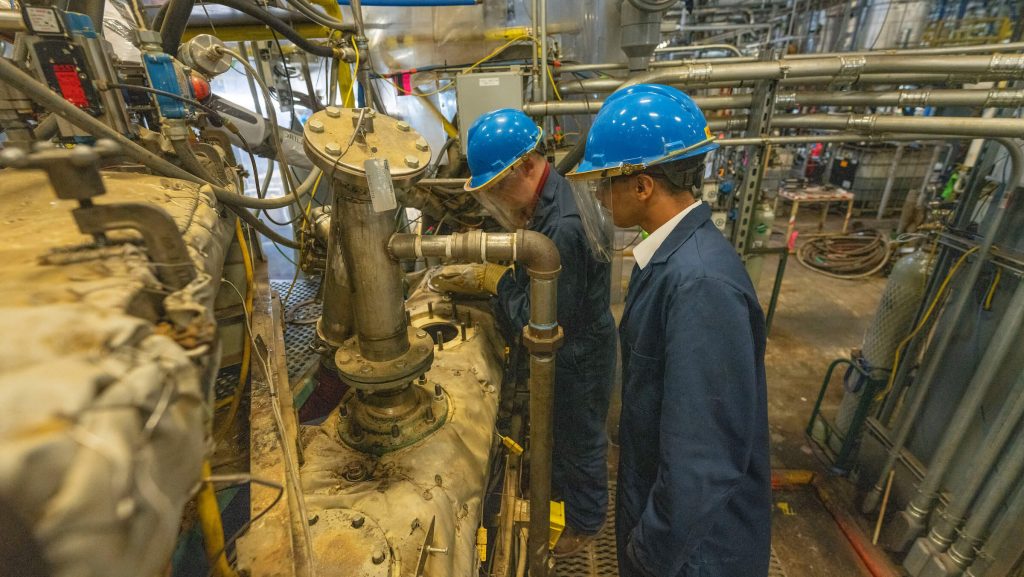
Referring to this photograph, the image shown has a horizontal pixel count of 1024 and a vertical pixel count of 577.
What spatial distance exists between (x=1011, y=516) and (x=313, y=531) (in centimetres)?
237

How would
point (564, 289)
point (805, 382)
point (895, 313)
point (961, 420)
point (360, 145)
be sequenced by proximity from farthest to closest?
point (805, 382)
point (895, 313)
point (961, 420)
point (564, 289)
point (360, 145)

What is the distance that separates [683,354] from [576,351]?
33.4 inches

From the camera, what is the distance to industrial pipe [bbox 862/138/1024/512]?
64.3 inches

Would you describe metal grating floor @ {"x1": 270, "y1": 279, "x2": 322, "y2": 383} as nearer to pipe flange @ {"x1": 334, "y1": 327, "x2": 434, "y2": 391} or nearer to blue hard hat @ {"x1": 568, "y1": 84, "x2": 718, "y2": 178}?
pipe flange @ {"x1": 334, "y1": 327, "x2": 434, "y2": 391}

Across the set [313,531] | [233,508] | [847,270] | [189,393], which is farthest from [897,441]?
[847,270]

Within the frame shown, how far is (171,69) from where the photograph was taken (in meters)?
1.07

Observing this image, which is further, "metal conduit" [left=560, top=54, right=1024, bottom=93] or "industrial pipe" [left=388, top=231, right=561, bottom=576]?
"metal conduit" [left=560, top=54, right=1024, bottom=93]

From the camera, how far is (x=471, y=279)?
1.80 meters

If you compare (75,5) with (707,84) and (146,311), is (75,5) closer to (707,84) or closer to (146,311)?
(146,311)

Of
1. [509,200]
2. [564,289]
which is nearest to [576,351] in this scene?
[564,289]

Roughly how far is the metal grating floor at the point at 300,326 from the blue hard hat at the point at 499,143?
1.17 metres

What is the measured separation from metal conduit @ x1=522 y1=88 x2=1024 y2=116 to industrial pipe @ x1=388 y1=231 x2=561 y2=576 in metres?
1.13

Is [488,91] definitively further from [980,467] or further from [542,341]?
[980,467]

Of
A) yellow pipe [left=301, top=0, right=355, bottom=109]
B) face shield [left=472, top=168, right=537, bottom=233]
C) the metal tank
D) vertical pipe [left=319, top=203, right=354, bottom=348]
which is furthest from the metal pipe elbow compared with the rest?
the metal tank
